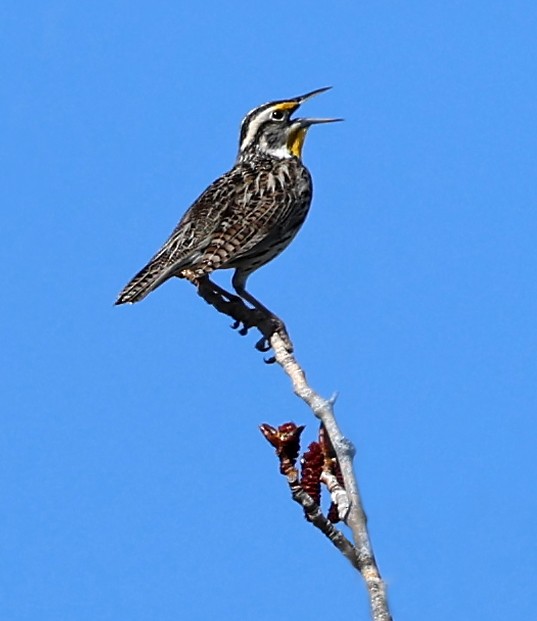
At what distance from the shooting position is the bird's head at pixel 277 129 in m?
7.97

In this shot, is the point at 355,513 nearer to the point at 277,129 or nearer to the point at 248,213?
the point at 248,213

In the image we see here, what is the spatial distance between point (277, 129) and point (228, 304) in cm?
245

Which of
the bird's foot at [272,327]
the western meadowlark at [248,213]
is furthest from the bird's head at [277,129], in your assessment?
the bird's foot at [272,327]

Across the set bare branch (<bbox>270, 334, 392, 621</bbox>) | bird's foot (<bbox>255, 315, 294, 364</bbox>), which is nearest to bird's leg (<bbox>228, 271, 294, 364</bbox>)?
bird's foot (<bbox>255, 315, 294, 364</bbox>)

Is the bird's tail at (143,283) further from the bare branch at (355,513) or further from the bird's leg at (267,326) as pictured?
the bare branch at (355,513)

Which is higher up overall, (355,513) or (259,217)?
(259,217)

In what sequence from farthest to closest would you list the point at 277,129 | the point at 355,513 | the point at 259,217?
the point at 277,129 < the point at 259,217 < the point at 355,513

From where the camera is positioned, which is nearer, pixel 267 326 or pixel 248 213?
pixel 267 326

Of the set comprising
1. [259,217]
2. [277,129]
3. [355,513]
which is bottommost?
[355,513]

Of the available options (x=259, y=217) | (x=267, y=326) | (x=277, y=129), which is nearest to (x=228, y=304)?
(x=267, y=326)

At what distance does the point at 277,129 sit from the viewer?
8.00m

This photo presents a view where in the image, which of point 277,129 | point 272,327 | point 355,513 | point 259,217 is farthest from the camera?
point 277,129

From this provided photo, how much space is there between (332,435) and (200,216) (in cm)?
411

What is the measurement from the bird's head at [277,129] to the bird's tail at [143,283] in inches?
74.6
